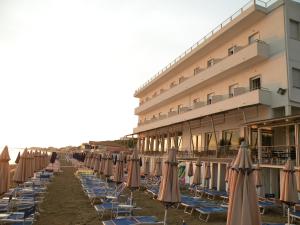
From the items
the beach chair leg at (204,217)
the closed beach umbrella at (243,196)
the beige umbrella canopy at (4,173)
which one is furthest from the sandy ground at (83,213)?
the closed beach umbrella at (243,196)

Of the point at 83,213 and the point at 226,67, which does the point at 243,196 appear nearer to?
the point at 83,213

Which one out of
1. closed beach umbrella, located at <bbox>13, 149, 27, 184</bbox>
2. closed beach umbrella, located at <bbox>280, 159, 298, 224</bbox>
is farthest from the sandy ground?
closed beach umbrella, located at <bbox>280, 159, 298, 224</bbox>

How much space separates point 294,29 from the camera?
21422 mm

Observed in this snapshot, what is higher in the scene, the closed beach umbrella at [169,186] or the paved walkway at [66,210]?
the closed beach umbrella at [169,186]

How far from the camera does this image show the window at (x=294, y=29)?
21.3 meters

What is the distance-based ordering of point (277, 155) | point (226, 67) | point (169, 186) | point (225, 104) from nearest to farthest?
point (169, 186), point (277, 155), point (225, 104), point (226, 67)

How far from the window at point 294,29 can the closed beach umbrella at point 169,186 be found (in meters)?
16.2

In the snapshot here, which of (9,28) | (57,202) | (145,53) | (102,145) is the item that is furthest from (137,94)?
(57,202)

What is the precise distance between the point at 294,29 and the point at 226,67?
222 inches

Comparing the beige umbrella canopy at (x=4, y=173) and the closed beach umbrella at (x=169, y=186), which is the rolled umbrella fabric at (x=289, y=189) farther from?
the beige umbrella canopy at (x=4, y=173)

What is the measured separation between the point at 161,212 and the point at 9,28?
49.1 ft

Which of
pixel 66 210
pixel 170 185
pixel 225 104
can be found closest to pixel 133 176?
pixel 66 210

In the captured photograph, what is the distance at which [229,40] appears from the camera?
26.2 metres

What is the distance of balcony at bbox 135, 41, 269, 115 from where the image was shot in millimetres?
21250
